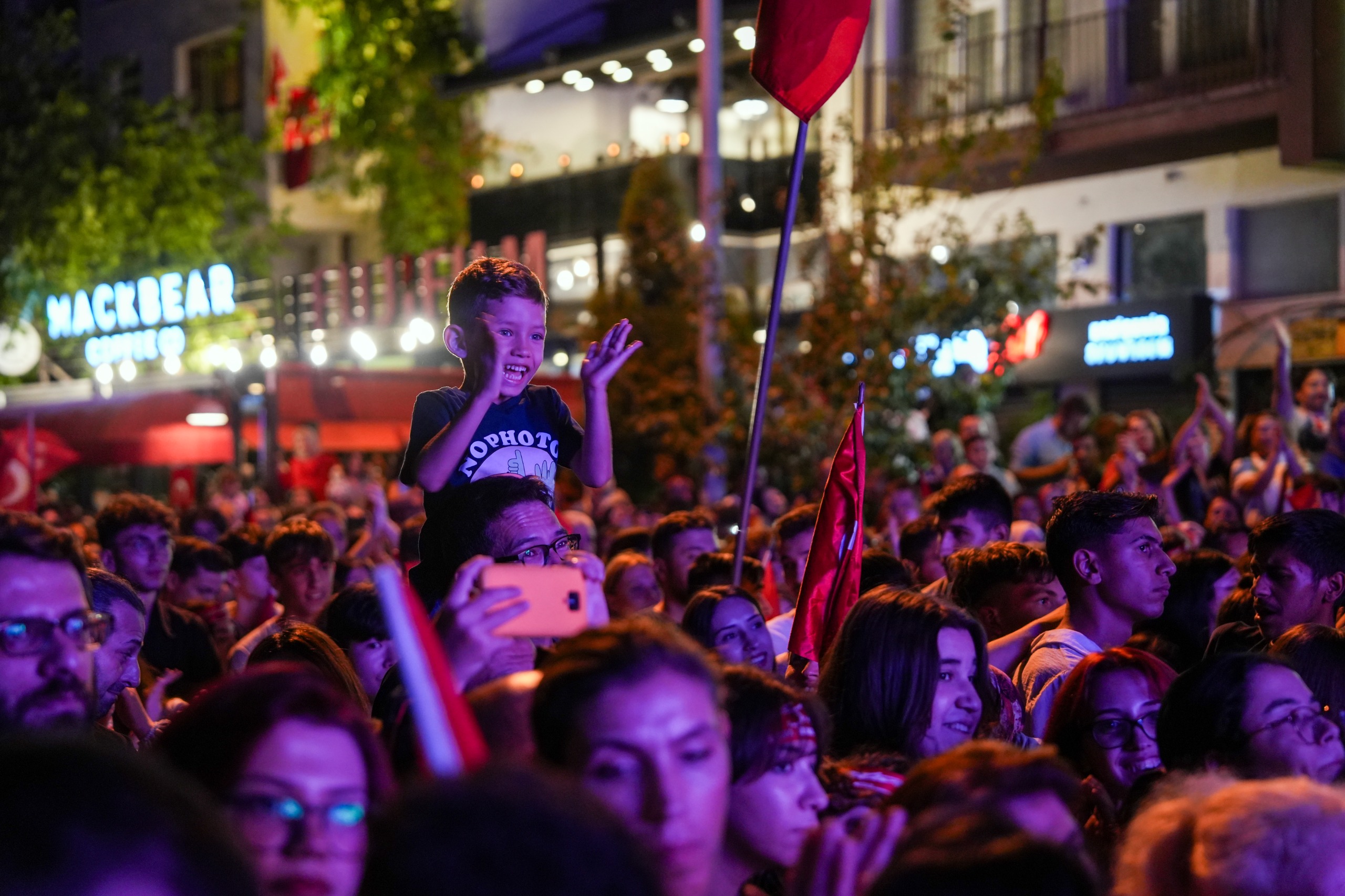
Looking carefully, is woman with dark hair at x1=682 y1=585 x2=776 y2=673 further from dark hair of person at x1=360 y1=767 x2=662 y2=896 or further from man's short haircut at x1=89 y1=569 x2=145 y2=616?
dark hair of person at x1=360 y1=767 x2=662 y2=896

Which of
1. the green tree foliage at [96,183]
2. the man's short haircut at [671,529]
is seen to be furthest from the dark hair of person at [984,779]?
the green tree foliage at [96,183]

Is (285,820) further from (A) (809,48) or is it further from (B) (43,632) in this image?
(A) (809,48)

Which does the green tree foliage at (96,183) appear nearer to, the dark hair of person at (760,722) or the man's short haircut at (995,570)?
the man's short haircut at (995,570)

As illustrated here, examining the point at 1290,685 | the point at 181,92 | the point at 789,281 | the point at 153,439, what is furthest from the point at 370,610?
the point at 181,92

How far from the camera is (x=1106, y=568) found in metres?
5.44

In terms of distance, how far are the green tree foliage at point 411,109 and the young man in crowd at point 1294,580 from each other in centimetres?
2383

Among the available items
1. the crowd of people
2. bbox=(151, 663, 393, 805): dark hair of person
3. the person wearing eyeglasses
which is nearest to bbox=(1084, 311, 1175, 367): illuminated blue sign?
the crowd of people

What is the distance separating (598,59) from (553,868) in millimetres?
24263

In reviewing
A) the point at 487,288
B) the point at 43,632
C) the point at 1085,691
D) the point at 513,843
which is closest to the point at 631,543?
the point at 487,288

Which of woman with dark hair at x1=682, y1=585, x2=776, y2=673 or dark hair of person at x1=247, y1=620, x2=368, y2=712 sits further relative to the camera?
woman with dark hair at x1=682, y1=585, x2=776, y2=673

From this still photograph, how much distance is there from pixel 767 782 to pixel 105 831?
1.81m

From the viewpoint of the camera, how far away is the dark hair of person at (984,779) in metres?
2.58

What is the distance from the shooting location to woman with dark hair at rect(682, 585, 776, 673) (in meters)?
5.11

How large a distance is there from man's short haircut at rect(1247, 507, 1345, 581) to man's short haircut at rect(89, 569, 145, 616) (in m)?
4.04
